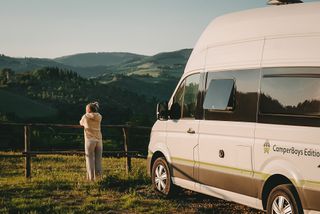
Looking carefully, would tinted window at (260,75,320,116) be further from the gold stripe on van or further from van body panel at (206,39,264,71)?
the gold stripe on van

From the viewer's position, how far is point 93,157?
13.1 m

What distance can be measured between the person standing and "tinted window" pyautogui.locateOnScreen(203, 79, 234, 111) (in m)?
4.21

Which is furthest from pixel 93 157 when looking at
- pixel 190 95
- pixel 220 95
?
pixel 220 95

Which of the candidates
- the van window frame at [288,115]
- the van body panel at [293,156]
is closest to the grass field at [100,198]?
the van body panel at [293,156]

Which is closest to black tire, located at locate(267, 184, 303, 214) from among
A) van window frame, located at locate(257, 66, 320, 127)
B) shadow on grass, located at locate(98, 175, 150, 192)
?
van window frame, located at locate(257, 66, 320, 127)

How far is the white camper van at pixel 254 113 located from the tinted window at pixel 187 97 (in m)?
0.02

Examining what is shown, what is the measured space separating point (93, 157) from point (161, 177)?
2.77 meters

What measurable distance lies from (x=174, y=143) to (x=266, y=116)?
290cm

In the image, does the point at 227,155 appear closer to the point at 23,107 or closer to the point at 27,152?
the point at 27,152

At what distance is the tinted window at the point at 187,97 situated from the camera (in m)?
9.84

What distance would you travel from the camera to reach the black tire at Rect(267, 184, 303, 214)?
7.10 meters

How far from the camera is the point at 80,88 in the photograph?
533ft

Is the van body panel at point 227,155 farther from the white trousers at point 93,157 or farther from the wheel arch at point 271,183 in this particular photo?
the white trousers at point 93,157

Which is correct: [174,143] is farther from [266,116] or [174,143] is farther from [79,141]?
[79,141]
